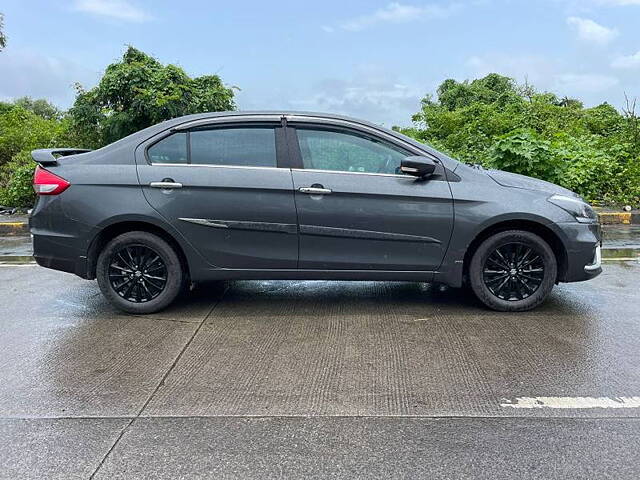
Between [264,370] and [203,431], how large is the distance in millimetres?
849

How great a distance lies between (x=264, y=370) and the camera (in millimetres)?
3891

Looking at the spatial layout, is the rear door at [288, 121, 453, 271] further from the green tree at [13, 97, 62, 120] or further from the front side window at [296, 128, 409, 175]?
the green tree at [13, 97, 62, 120]

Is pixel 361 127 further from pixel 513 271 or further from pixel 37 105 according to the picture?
pixel 37 105

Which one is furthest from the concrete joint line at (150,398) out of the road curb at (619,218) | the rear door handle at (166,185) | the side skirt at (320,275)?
the road curb at (619,218)

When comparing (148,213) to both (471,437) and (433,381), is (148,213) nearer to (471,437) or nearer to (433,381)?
(433,381)

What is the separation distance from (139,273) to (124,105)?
9172 millimetres

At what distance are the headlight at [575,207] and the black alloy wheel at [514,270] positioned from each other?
0.44 meters

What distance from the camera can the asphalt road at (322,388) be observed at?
282 cm

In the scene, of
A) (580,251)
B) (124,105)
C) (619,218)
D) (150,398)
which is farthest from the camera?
(124,105)

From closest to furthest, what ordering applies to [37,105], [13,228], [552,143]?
[13,228], [552,143], [37,105]

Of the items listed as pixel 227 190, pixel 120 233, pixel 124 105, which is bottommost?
pixel 120 233

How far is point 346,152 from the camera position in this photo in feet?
16.3

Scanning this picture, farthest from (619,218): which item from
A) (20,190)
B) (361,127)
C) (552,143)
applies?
(20,190)

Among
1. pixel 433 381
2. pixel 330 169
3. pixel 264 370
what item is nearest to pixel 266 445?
pixel 264 370
